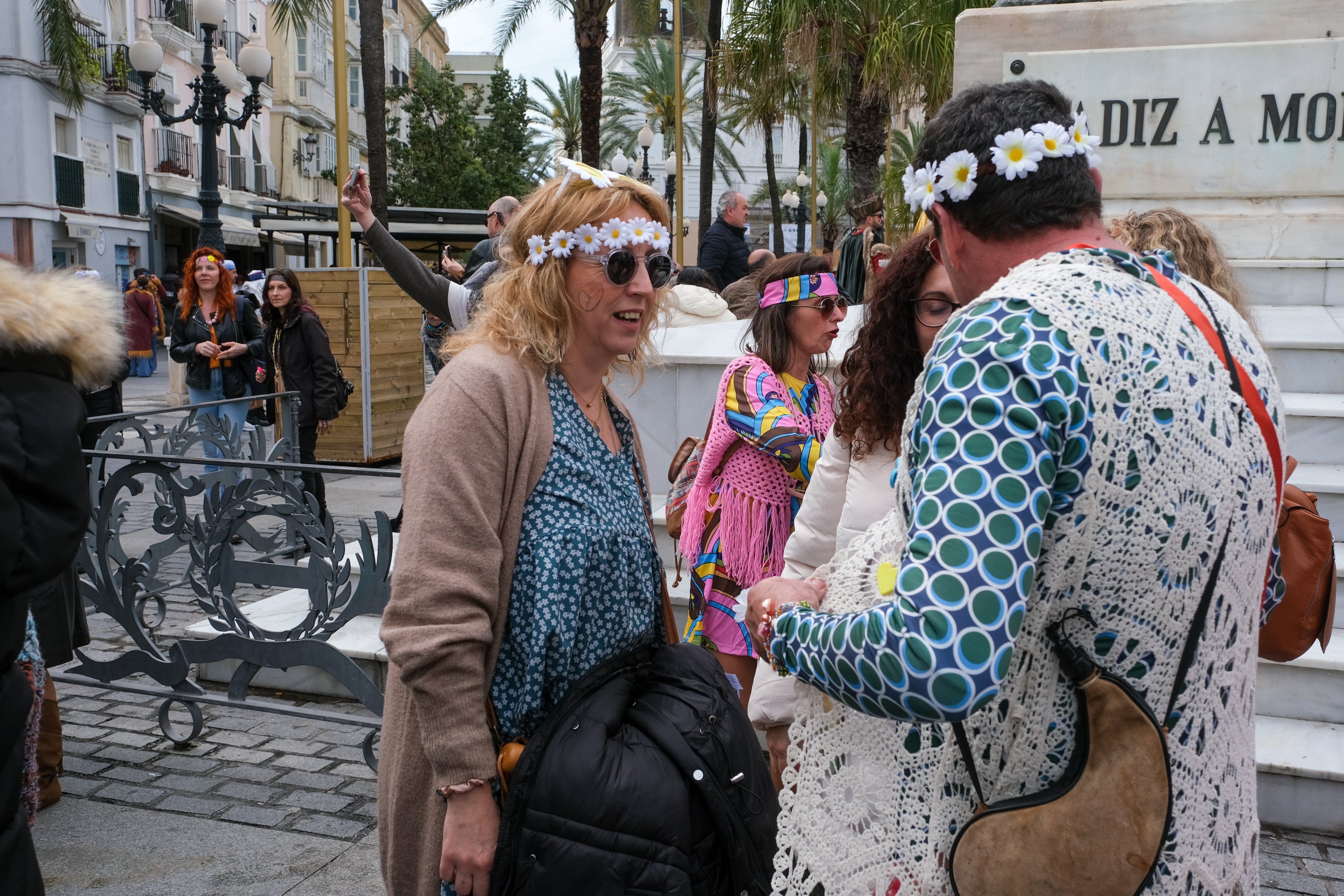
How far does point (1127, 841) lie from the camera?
1.41 metres

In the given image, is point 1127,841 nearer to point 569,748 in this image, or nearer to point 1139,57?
point 569,748

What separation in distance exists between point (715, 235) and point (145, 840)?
9.56 meters

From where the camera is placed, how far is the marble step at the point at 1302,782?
3865 millimetres

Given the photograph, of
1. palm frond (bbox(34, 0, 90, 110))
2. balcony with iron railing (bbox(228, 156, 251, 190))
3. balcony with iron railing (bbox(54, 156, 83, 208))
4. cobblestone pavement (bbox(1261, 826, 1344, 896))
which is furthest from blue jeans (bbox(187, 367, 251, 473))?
balcony with iron railing (bbox(228, 156, 251, 190))

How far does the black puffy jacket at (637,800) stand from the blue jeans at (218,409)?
621cm

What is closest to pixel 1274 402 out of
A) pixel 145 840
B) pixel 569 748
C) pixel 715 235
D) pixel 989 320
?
pixel 989 320

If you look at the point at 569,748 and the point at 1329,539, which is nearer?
the point at 569,748

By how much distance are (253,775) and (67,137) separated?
3688 cm

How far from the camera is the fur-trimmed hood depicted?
7.41 ft

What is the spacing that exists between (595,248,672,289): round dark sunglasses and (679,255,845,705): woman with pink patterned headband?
1.46m

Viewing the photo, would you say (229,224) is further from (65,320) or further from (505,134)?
(65,320)

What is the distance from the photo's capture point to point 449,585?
1.96m

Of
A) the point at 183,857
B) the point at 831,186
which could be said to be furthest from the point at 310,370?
the point at 831,186

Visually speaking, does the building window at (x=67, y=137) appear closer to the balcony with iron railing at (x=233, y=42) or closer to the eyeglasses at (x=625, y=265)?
the balcony with iron railing at (x=233, y=42)
